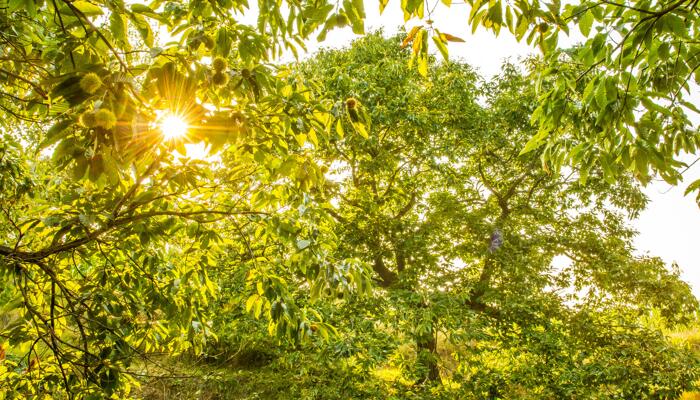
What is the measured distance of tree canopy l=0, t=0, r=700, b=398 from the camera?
0.91 m

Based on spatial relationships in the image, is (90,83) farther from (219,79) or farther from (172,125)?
(219,79)

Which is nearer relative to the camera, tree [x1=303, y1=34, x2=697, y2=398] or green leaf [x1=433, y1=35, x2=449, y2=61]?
green leaf [x1=433, y1=35, x2=449, y2=61]

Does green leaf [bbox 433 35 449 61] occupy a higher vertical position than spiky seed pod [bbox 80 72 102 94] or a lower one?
higher

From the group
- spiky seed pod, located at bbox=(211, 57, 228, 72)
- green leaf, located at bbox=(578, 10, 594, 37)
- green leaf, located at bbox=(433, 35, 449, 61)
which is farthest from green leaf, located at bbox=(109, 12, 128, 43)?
green leaf, located at bbox=(578, 10, 594, 37)

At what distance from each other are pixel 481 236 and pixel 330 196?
2140 mm

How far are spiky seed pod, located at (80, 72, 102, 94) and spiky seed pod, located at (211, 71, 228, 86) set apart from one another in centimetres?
29

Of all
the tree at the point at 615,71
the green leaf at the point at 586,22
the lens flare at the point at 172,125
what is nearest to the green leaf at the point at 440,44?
the tree at the point at 615,71

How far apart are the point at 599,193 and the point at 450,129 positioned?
2.34 meters

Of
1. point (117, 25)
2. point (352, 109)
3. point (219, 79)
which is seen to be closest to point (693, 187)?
point (352, 109)

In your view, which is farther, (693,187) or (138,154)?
(693,187)

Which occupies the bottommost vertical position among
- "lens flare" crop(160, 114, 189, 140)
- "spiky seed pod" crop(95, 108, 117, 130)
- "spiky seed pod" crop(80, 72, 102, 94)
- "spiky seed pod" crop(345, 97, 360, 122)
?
"spiky seed pod" crop(95, 108, 117, 130)

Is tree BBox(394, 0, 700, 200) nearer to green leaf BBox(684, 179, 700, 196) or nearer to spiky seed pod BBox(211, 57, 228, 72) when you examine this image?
green leaf BBox(684, 179, 700, 196)

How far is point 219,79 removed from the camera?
91 centimetres

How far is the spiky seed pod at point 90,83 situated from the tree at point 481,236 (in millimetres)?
3576
